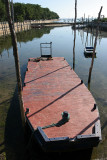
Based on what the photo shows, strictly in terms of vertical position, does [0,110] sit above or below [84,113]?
below

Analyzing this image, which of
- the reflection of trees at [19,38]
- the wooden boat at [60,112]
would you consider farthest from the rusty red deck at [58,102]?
the reflection of trees at [19,38]

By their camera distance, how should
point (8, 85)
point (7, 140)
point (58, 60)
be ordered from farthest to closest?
point (58, 60) → point (8, 85) → point (7, 140)

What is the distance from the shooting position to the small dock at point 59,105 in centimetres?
824

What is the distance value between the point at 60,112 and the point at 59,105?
2.80 feet

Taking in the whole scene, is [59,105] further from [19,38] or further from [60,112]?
[19,38]

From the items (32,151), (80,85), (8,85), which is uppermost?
(80,85)

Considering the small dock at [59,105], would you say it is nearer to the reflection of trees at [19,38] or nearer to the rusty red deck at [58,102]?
the rusty red deck at [58,102]

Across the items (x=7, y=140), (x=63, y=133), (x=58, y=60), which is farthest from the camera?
(x=58, y=60)

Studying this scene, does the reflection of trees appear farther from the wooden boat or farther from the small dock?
the wooden boat

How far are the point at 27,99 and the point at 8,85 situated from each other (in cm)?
841

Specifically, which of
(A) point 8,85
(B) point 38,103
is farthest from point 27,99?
(A) point 8,85

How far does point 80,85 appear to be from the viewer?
13781 millimetres

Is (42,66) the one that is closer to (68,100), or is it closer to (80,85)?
(80,85)

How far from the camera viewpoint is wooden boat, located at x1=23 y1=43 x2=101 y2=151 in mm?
7695
